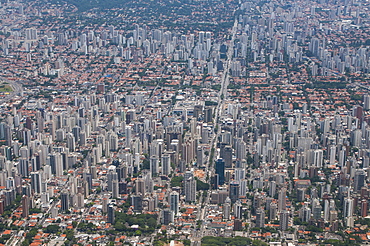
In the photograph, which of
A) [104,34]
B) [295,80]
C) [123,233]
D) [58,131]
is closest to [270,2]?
[104,34]

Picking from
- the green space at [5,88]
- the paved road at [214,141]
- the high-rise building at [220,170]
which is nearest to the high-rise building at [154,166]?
the paved road at [214,141]

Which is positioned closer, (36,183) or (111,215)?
(111,215)

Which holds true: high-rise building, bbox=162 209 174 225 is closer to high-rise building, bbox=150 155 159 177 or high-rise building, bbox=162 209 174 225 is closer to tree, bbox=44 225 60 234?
tree, bbox=44 225 60 234

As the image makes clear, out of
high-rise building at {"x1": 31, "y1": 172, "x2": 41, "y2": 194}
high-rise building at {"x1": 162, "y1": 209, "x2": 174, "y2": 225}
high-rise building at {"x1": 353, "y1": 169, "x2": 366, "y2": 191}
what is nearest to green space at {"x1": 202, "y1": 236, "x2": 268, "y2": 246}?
high-rise building at {"x1": 162, "y1": 209, "x2": 174, "y2": 225}

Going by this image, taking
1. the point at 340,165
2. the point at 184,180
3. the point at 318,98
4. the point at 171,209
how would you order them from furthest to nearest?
the point at 318,98 < the point at 340,165 < the point at 184,180 < the point at 171,209

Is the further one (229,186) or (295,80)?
(295,80)

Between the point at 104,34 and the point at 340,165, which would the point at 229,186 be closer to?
the point at 340,165

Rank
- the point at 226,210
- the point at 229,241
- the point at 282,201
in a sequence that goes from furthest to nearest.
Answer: the point at 282,201 < the point at 226,210 < the point at 229,241

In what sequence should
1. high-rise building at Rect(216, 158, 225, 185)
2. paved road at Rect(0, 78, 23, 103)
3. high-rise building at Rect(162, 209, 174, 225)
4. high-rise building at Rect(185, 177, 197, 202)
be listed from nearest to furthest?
high-rise building at Rect(162, 209, 174, 225) → high-rise building at Rect(185, 177, 197, 202) → high-rise building at Rect(216, 158, 225, 185) → paved road at Rect(0, 78, 23, 103)

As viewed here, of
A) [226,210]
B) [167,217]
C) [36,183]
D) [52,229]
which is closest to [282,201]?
[226,210]

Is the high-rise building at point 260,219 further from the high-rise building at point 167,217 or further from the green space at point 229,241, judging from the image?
the high-rise building at point 167,217

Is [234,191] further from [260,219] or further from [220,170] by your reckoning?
[260,219]
